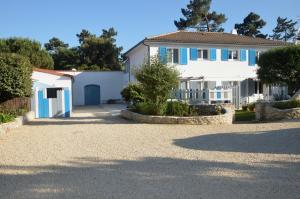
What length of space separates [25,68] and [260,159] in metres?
13.9

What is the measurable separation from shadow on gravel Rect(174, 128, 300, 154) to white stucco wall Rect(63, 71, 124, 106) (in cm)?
2471

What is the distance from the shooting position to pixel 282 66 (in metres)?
21.4

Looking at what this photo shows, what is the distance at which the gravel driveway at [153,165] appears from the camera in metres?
5.49

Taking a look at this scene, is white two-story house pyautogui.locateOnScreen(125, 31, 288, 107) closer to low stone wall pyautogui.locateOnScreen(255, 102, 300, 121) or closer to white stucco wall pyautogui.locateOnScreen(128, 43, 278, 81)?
white stucco wall pyautogui.locateOnScreen(128, 43, 278, 81)

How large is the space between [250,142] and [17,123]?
9.55 meters

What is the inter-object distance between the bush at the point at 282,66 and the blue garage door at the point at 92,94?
17.7 metres

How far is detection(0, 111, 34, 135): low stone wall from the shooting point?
41.7 feet

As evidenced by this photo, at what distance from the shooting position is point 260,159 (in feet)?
24.7

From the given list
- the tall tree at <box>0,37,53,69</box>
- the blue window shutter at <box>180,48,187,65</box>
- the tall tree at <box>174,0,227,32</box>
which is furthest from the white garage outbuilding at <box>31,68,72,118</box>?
the tall tree at <box>174,0,227,32</box>

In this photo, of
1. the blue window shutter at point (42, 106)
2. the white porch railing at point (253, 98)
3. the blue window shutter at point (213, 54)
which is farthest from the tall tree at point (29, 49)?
the white porch railing at point (253, 98)

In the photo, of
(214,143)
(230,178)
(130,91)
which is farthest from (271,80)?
(230,178)

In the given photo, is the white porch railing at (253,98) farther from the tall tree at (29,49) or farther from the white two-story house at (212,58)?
the tall tree at (29,49)

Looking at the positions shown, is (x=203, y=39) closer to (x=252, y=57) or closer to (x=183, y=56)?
(x=183, y=56)

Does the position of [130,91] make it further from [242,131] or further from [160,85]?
[242,131]
